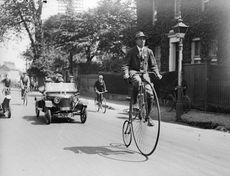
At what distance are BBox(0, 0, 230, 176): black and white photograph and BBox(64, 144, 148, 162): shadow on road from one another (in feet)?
0.06

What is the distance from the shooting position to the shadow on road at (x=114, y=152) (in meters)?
6.71

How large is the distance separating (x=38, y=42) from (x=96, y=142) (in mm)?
34601

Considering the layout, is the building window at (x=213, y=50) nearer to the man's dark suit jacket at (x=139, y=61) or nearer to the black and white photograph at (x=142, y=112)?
the black and white photograph at (x=142, y=112)

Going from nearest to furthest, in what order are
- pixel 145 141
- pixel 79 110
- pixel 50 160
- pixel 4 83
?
1. pixel 50 160
2. pixel 145 141
3. pixel 79 110
4. pixel 4 83

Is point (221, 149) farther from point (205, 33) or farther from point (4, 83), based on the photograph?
point (205, 33)

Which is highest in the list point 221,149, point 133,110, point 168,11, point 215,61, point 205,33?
point 168,11

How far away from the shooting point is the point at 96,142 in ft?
28.0

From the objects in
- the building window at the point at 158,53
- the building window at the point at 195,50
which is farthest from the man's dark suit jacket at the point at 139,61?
the building window at the point at 158,53

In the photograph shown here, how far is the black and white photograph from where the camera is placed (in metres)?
6.41

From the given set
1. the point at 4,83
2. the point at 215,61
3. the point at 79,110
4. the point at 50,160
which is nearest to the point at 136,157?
the point at 50,160

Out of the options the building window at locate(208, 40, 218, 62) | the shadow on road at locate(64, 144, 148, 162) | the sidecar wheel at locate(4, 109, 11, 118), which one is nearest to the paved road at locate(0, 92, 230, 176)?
the shadow on road at locate(64, 144, 148, 162)

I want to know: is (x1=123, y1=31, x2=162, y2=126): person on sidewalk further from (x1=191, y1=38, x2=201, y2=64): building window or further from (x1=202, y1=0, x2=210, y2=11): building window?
(x1=191, y1=38, x2=201, y2=64): building window

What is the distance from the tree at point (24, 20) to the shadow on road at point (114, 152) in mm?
30829

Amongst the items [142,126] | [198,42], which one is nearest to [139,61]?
[142,126]
